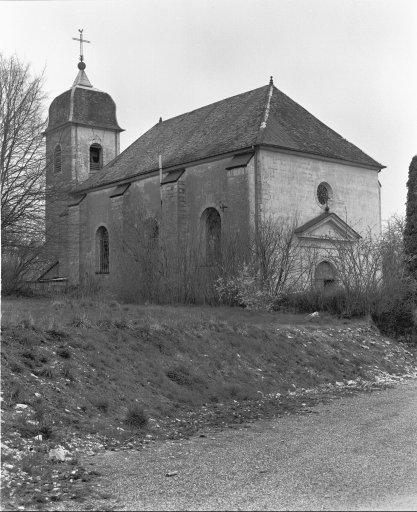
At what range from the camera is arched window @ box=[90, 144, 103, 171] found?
4794cm

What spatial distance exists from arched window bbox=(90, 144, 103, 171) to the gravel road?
37.8 metres

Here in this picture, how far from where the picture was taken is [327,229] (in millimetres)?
33062

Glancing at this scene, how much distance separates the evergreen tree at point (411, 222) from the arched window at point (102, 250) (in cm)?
Answer: 1770

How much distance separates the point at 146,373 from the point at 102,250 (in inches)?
1123

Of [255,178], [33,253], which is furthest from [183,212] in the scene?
[33,253]

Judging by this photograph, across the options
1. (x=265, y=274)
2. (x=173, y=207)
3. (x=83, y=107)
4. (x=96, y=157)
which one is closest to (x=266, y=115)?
(x=173, y=207)

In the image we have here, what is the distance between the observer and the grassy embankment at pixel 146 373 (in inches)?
385

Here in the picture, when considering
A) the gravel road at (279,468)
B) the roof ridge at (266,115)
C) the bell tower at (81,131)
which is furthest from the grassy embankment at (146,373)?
the bell tower at (81,131)

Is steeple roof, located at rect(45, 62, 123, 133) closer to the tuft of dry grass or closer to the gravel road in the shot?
the tuft of dry grass

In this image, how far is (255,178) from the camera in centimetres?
3105

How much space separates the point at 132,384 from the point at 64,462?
→ 3923 mm

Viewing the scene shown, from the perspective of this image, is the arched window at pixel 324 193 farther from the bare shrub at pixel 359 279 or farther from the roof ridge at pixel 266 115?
the bare shrub at pixel 359 279

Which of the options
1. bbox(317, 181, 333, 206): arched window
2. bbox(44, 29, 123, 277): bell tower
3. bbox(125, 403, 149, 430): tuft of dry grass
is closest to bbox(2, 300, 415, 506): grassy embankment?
bbox(125, 403, 149, 430): tuft of dry grass

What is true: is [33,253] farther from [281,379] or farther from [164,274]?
[281,379]
